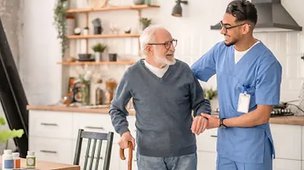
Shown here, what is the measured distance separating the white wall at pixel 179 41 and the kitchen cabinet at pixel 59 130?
1.61 ft

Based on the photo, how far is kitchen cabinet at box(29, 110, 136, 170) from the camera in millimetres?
5805

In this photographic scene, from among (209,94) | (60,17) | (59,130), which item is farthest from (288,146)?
(60,17)

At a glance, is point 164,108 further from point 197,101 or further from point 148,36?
point 148,36

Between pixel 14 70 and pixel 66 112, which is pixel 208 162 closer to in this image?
pixel 66 112

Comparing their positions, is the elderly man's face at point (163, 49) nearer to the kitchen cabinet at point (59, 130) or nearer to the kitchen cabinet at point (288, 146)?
the kitchen cabinet at point (288, 146)

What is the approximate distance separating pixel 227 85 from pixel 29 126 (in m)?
3.33

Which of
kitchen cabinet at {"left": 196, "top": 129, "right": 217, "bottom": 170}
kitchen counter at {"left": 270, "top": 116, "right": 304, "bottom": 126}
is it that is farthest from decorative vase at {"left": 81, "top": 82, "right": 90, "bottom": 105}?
kitchen counter at {"left": 270, "top": 116, "right": 304, "bottom": 126}

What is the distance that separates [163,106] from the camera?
3.38 metres

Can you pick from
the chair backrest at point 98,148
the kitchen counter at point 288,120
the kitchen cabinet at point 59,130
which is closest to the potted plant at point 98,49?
the kitchen cabinet at point 59,130

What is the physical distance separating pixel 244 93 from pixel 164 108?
0.42m

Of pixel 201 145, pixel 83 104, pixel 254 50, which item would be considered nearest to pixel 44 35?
pixel 83 104

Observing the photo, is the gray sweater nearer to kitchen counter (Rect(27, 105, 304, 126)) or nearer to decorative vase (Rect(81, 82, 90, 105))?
kitchen counter (Rect(27, 105, 304, 126))

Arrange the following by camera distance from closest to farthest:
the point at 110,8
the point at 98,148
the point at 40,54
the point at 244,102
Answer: the point at 244,102 < the point at 98,148 < the point at 110,8 < the point at 40,54

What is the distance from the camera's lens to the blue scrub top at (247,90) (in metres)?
Result: 3.27
